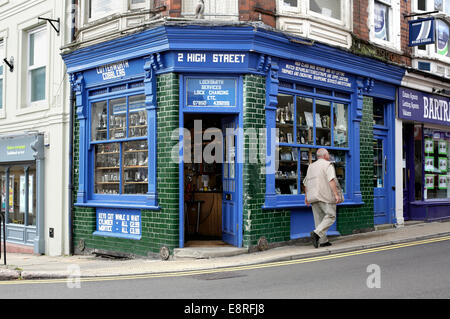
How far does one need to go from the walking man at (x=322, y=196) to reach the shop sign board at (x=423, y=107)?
16.6ft

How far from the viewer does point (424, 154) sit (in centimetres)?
1619

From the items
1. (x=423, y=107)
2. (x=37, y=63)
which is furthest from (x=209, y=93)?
(x=423, y=107)

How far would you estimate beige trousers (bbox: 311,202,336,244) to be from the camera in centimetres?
1075

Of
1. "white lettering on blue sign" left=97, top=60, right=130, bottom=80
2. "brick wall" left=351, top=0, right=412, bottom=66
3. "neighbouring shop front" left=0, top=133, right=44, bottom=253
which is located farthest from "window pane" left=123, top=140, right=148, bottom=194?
→ "brick wall" left=351, top=0, right=412, bottom=66

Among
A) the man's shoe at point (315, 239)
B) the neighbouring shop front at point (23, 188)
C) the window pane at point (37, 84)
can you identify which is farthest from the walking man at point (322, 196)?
the window pane at point (37, 84)

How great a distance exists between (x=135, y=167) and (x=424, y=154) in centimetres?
896

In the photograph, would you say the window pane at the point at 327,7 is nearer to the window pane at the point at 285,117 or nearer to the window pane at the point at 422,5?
the window pane at the point at 285,117

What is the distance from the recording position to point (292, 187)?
12008 mm

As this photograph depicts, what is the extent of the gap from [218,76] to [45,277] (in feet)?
16.1

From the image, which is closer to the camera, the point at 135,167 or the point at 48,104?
the point at 135,167

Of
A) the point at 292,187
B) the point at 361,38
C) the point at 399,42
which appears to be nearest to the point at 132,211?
the point at 292,187

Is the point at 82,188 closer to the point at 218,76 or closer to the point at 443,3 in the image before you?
the point at 218,76

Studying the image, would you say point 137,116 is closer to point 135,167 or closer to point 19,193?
point 135,167

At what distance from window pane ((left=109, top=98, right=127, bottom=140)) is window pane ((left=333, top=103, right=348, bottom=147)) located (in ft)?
16.0
